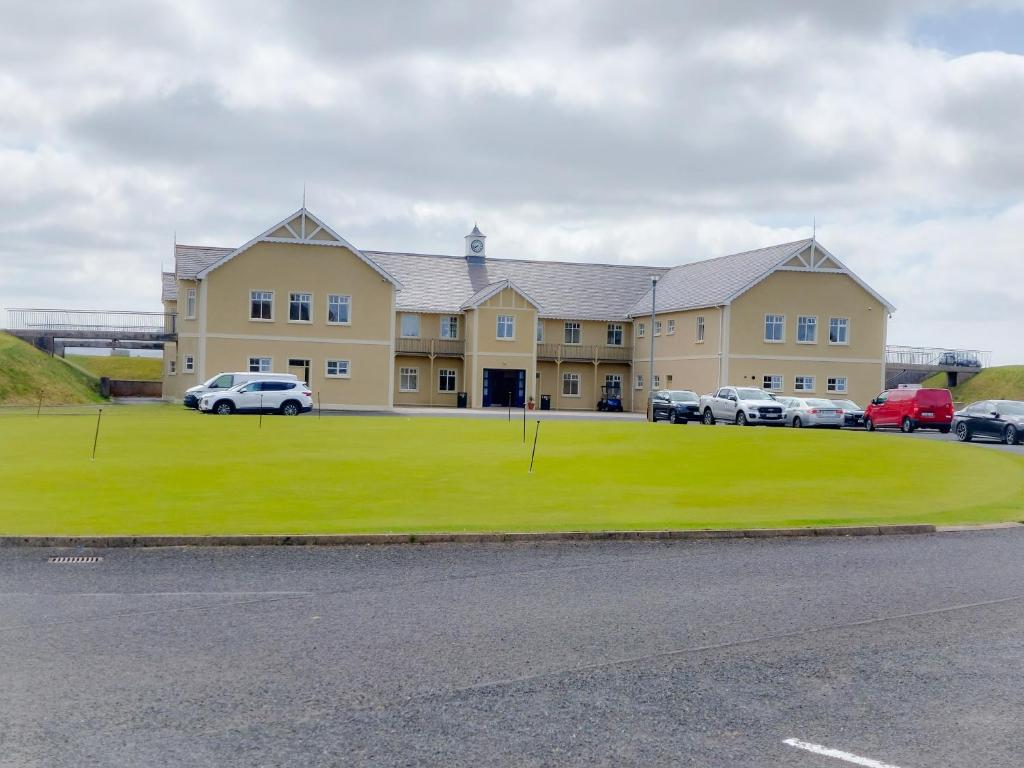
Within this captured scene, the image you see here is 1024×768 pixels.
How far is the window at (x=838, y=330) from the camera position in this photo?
2441 inches

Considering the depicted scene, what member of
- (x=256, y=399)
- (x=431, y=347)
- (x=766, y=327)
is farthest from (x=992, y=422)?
(x=431, y=347)

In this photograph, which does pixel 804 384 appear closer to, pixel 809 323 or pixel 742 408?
pixel 809 323

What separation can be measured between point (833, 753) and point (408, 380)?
63.2 m

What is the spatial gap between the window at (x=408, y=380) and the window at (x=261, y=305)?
46.0ft

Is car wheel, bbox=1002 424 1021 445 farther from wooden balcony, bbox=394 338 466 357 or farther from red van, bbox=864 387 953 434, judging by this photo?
wooden balcony, bbox=394 338 466 357

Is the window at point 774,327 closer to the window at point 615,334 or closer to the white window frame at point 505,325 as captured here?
the window at point 615,334

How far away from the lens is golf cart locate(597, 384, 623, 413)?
230 ft

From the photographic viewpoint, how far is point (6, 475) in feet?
67.3

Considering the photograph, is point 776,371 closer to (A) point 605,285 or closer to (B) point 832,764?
(A) point 605,285

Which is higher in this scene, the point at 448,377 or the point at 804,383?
the point at 804,383

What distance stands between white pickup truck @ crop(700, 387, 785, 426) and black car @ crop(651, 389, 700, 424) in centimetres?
48

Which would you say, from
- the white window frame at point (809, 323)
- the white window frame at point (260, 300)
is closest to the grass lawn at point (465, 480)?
the white window frame at point (260, 300)

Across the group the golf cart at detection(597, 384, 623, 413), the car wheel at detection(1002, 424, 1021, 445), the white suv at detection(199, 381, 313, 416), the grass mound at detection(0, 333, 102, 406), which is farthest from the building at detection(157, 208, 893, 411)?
the car wheel at detection(1002, 424, 1021, 445)

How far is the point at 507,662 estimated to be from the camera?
7809 millimetres
